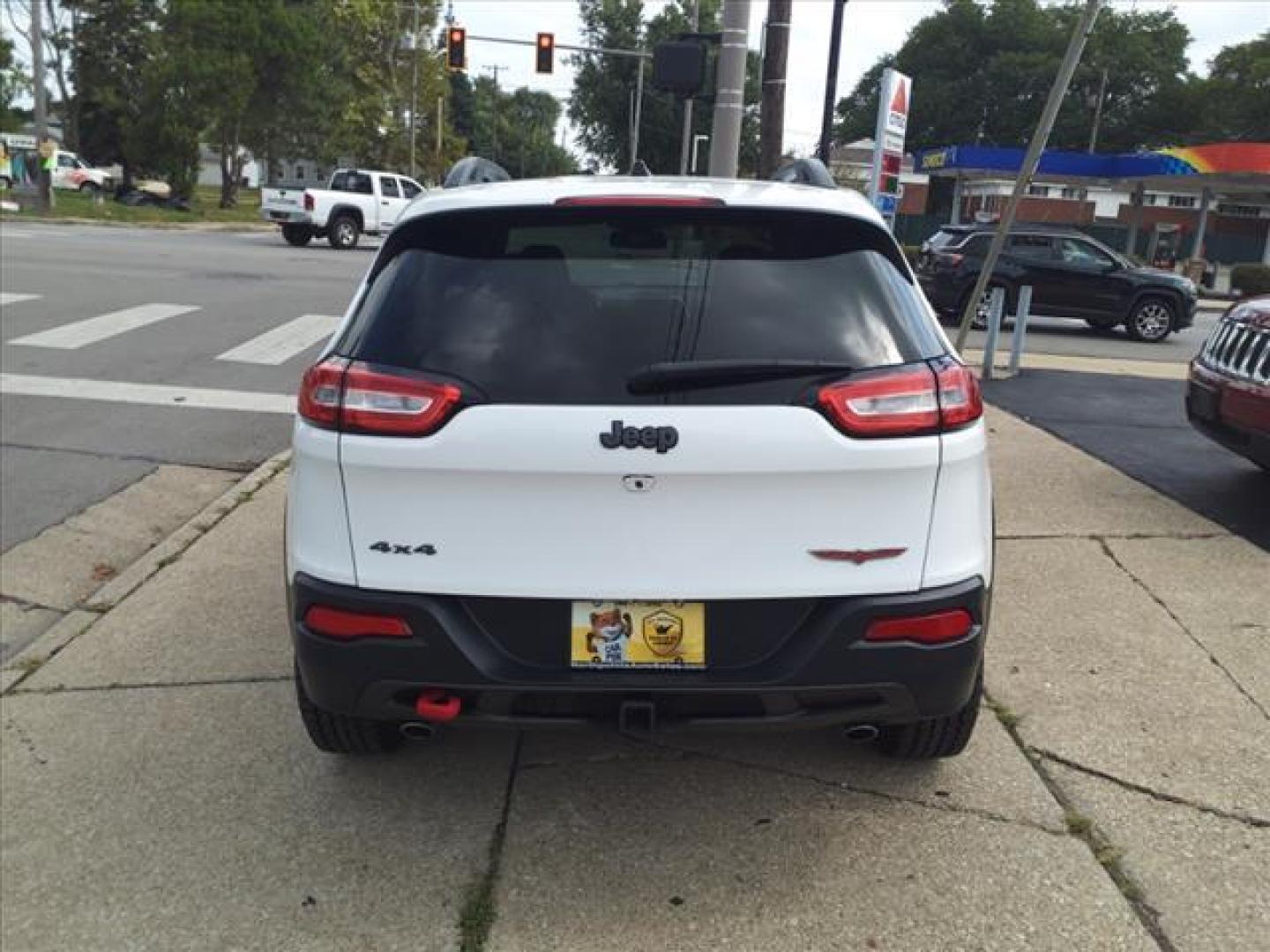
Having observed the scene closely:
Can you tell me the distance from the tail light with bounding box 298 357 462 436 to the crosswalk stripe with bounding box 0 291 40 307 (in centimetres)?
1168

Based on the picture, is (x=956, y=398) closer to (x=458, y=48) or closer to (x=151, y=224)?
(x=458, y=48)

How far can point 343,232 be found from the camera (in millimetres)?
26047

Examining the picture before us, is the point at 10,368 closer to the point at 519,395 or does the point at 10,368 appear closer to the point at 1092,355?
the point at 519,395

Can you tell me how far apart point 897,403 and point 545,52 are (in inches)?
966

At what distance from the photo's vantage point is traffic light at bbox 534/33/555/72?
25.0 metres

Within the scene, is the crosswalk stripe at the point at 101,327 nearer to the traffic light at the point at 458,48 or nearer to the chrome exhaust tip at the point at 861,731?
the chrome exhaust tip at the point at 861,731

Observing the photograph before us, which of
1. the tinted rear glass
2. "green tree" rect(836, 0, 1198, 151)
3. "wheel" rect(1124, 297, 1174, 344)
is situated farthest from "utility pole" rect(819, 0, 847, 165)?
"green tree" rect(836, 0, 1198, 151)

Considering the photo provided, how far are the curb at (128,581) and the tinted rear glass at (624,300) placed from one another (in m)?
2.54

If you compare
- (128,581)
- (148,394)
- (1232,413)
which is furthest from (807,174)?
(148,394)

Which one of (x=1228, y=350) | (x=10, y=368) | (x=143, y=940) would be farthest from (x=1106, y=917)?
(x=10, y=368)

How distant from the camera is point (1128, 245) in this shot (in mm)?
35875

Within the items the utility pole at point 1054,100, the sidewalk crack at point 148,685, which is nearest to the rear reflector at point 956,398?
the sidewalk crack at point 148,685

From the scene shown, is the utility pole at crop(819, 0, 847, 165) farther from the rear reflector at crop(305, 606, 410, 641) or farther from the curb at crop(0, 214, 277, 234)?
the curb at crop(0, 214, 277, 234)

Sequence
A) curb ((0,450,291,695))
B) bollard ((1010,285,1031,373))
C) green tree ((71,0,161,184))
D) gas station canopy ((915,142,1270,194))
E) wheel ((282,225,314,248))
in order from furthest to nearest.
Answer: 1. green tree ((71,0,161,184))
2. gas station canopy ((915,142,1270,194))
3. wheel ((282,225,314,248))
4. bollard ((1010,285,1031,373))
5. curb ((0,450,291,695))
